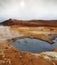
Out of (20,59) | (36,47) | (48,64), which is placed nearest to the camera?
(48,64)

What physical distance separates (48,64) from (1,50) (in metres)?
4.78

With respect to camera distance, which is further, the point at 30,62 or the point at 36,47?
the point at 36,47

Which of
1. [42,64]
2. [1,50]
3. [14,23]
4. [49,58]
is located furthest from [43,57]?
[14,23]

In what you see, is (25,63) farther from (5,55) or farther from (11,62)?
(5,55)

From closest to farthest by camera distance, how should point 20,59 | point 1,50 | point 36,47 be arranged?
1. point 20,59
2. point 1,50
3. point 36,47

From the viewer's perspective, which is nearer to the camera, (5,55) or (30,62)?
(30,62)

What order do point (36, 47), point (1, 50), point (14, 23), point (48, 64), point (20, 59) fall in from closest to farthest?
point (48, 64), point (20, 59), point (1, 50), point (36, 47), point (14, 23)

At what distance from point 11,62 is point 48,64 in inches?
95.5

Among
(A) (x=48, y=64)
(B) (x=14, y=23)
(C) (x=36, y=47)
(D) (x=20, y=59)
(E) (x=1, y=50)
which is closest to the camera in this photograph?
(A) (x=48, y=64)

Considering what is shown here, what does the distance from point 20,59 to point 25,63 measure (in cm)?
89

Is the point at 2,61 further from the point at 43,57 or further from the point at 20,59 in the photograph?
the point at 43,57

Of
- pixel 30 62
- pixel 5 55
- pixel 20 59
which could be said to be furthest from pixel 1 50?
pixel 30 62

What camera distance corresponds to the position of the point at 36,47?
698 inches

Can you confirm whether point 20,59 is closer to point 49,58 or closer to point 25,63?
point 25,63
